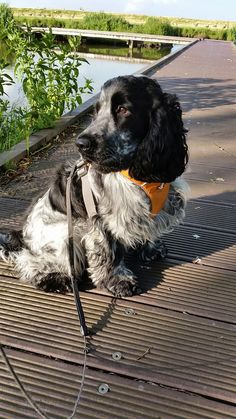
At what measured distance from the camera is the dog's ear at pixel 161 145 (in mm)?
2521

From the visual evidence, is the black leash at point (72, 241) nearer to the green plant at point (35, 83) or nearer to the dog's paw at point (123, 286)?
the dog's paw at point (123, 286)

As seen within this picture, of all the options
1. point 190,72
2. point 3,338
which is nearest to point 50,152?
point 3,338

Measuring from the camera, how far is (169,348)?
2246mm

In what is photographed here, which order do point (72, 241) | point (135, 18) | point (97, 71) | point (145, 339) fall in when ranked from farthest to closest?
point (135, 18) → point (97, 71) → point (72, 241) → point (145, 339)

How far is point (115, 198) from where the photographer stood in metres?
2.66

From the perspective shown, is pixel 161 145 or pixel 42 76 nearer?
pixel 161 145

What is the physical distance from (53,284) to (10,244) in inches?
18.9

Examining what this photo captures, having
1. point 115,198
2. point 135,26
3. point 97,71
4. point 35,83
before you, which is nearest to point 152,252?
point 115,198

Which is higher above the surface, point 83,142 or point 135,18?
point 135,18

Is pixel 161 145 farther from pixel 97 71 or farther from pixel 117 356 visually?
pixel 97 71

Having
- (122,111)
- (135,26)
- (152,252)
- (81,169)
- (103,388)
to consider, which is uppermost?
(135,26)

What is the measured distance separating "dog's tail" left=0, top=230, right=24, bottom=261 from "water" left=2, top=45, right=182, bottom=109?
14.6ft

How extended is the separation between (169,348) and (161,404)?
348 millimetres

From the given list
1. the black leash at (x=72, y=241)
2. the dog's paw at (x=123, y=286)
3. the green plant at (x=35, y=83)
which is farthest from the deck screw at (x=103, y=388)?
the green plant at (x=35, y=83)
